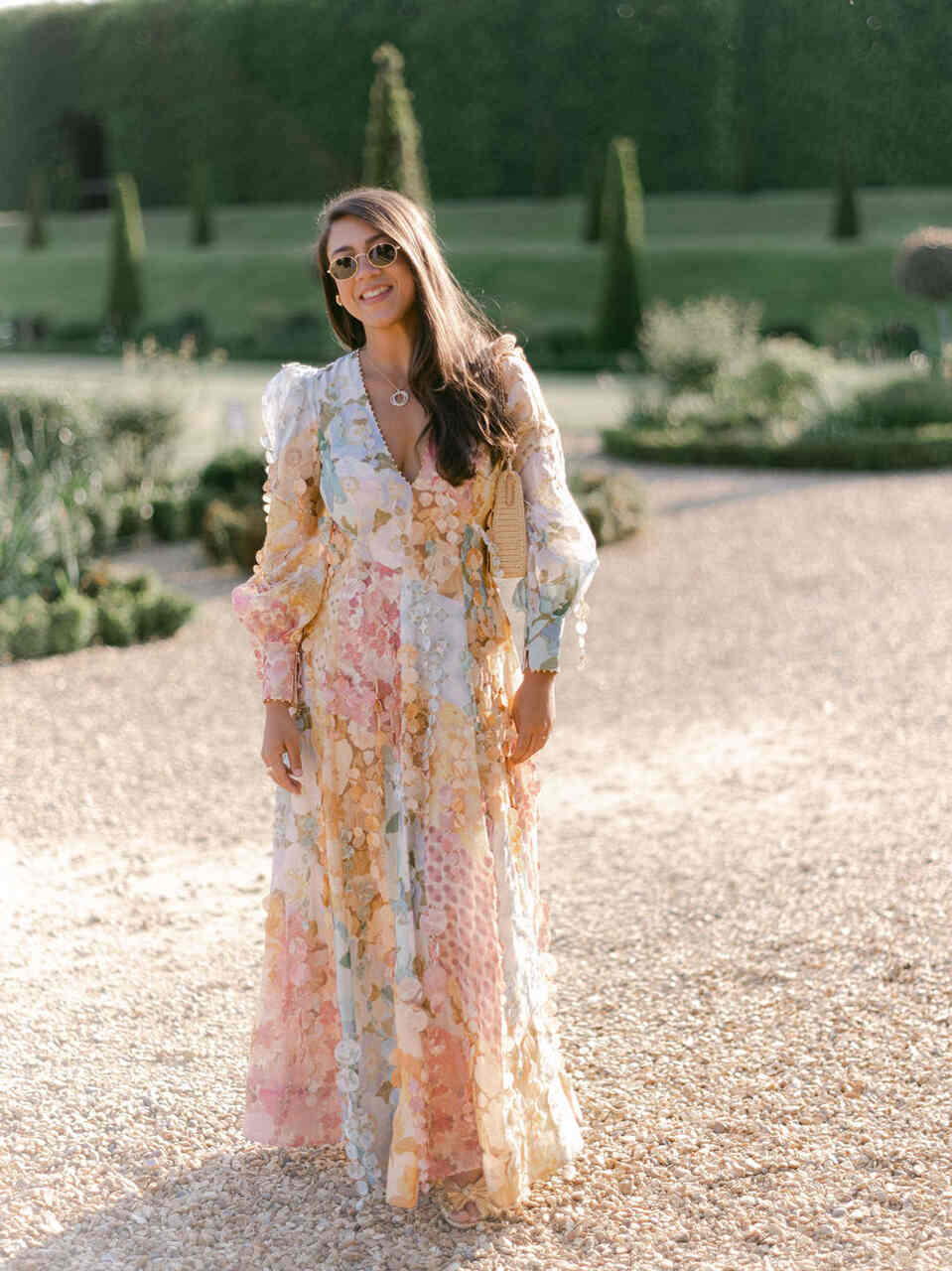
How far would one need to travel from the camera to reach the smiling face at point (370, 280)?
2.29m

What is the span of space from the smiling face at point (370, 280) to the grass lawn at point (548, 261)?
20.2 meters

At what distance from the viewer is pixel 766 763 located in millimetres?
5102

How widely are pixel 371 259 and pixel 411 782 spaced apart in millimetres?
826

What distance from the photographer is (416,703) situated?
2357 mm

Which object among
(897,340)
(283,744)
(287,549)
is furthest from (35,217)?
(283,744)

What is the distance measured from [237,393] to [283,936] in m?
15.9

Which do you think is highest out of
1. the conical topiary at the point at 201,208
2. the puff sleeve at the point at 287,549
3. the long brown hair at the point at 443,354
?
the conical topiary at the point at 201,208

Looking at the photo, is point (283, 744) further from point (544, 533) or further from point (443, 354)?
point (443, 354)

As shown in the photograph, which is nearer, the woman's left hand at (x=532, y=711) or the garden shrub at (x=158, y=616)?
the woman's left hand at (x=532, y=711)

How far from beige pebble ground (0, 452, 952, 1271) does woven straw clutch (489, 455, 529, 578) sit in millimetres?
1072

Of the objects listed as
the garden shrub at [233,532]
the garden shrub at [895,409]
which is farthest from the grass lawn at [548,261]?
the garden shrub at [233,532]

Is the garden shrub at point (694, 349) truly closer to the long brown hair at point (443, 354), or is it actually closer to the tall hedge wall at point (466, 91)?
the tall hedge wall at point (466, 91)

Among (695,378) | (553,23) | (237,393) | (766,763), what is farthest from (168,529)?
(553,23)

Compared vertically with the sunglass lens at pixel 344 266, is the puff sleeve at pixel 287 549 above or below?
below
